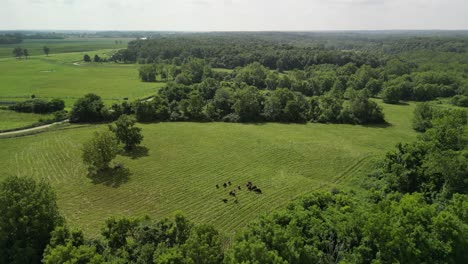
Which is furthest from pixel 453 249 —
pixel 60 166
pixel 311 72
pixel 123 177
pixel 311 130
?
pixel 311 72

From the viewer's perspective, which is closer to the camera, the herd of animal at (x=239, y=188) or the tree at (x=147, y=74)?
the herd of animal at (x=239, y=188)

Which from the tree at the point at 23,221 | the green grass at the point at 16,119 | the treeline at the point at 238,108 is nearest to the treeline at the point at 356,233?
the tree at the point at 23,221

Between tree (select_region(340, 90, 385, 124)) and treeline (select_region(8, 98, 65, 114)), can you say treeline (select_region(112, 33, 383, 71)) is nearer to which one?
tree (select_region(340, 90, 385, 124))

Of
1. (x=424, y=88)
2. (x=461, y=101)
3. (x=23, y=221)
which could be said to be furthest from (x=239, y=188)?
(x=424, y=88)

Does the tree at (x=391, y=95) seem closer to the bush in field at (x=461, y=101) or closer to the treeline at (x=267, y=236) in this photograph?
the bush in field at (x=461, y=101)

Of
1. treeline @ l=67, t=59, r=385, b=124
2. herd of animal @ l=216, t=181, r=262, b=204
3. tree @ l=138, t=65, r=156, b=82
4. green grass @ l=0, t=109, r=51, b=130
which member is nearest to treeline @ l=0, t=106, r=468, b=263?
herd of animal @ l=216, t=181, r=262, b=204

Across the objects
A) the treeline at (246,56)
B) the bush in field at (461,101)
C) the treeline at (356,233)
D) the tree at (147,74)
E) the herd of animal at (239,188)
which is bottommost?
the herd of animal at (239,188)

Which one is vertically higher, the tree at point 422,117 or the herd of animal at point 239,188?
the tree at point 422,117

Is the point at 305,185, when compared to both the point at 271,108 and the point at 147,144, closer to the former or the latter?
the point at 147,144
